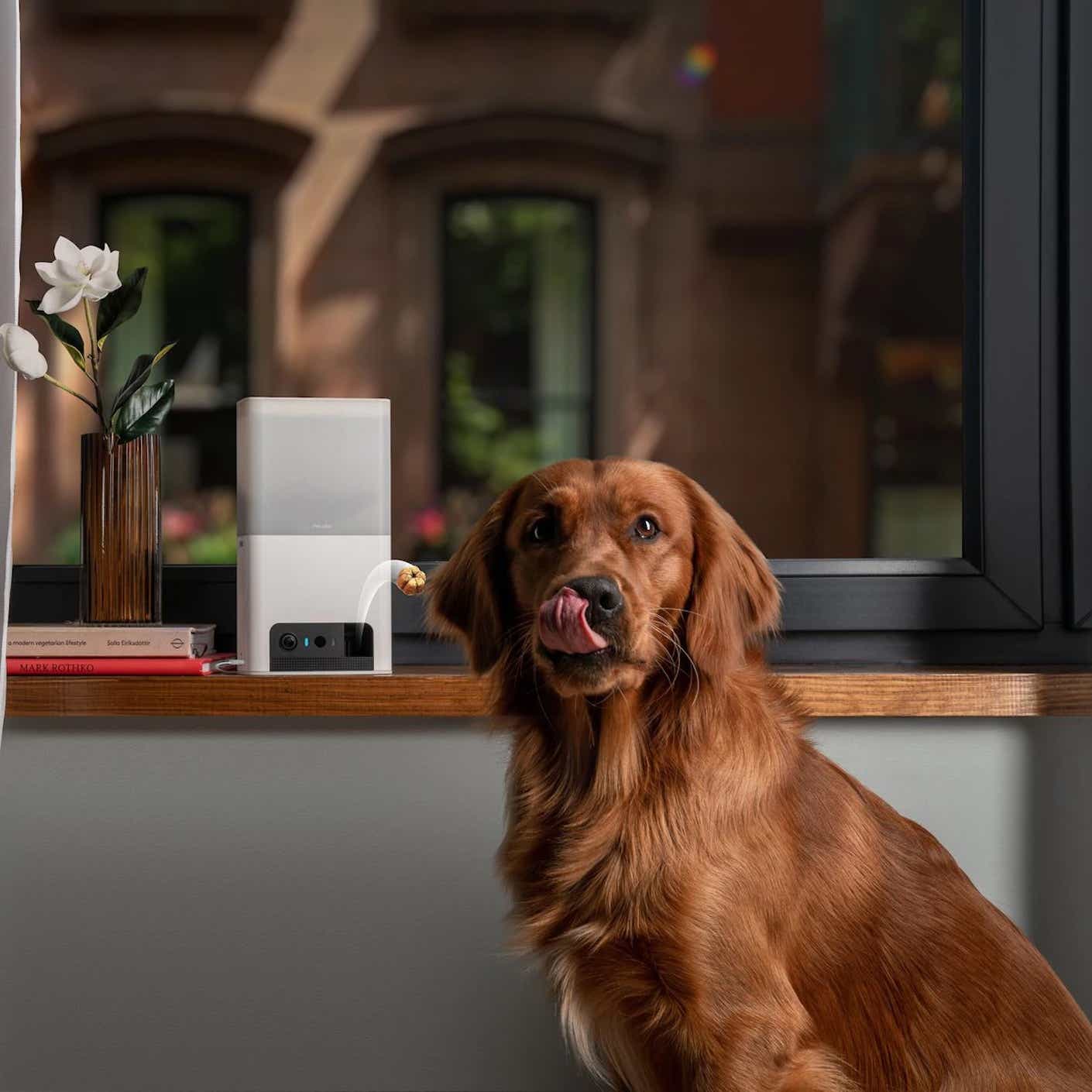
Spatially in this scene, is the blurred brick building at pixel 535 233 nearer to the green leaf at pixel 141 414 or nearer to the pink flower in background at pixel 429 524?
the pink flower in background at pixel 429 524

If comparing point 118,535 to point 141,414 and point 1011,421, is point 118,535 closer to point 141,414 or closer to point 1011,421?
point 141,414

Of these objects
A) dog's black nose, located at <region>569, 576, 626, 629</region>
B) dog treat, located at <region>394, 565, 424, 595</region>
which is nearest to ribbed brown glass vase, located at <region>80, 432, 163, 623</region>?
dog treat, located at <region>394, 565, 424, 595</region>

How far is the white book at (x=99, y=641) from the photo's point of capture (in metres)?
1.46

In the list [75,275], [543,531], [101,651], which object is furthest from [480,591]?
[75,275]

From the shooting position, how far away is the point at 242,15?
199 inches

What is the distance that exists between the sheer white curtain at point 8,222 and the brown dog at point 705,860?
66 centimetres

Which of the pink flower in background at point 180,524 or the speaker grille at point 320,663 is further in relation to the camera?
the pink flower in background at point 180,524

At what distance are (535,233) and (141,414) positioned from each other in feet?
14.6

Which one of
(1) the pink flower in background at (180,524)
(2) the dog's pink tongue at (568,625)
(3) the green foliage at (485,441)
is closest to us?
(2) the dog's pink tongue at (568,625)

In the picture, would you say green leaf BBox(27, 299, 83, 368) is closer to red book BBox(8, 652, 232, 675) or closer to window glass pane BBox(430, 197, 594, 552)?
red book BBox(8, 652, 232, 675)

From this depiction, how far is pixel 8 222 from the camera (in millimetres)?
1400

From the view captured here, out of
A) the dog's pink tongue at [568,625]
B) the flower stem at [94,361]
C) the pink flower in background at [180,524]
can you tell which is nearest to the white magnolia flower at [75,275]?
the flower stem at [94,361]

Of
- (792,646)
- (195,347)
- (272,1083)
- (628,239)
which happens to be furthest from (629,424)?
(272,1083)

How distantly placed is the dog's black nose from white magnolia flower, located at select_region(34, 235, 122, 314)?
32.7 inches
